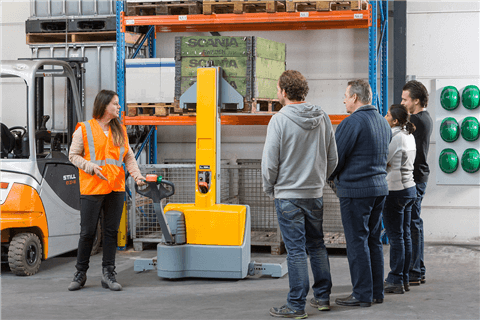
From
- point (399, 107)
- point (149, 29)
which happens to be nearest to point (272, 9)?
point (149, 29)

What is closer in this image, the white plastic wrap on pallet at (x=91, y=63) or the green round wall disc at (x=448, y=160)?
the green round wall disc at (x=448, y=160)

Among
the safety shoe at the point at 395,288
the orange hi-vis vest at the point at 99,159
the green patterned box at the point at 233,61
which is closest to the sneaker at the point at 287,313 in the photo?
the safety shoe at the point at 395,288

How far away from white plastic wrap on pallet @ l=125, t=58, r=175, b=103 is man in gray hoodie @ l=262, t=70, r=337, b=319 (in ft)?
11.0

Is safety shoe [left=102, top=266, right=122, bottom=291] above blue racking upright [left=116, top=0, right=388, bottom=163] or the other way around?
the other way around

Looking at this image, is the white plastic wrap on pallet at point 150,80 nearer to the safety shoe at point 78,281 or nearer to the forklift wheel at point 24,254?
the forklift wheel at point 24,254

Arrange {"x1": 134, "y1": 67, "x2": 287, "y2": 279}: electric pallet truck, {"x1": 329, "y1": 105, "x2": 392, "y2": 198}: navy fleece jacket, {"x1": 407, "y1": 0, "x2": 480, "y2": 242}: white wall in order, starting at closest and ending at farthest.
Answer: {"x1": 329, "y1": 105, "x2": 392, "y2": 198}: navy fleece jacket, {"x1": 134, "y1": 67, "x2": 287, "y2": 279}: electric pallet truck, {"x1": 407, "y1": 0, "x2": 480, "y2": 242}: white wall

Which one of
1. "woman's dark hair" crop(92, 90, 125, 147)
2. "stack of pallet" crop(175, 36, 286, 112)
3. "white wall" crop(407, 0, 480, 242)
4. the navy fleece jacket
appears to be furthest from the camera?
"white wall" crop(407, 0, 480, 242)

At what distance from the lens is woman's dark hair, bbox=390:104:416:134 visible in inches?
219

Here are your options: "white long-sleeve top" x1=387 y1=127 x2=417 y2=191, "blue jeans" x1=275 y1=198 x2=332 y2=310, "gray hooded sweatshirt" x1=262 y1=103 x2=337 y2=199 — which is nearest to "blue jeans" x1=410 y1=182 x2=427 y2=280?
"white long-sleeve top" x1=387 y1=127 x2=417 y2=191

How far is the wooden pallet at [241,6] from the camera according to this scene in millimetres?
7800

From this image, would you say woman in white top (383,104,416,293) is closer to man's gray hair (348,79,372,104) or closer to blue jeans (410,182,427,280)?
blue jeans (410,182,427,280)

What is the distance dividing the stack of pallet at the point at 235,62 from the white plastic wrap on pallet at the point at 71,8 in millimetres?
2092

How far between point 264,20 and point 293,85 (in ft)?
11.1

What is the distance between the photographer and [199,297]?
219 inches
